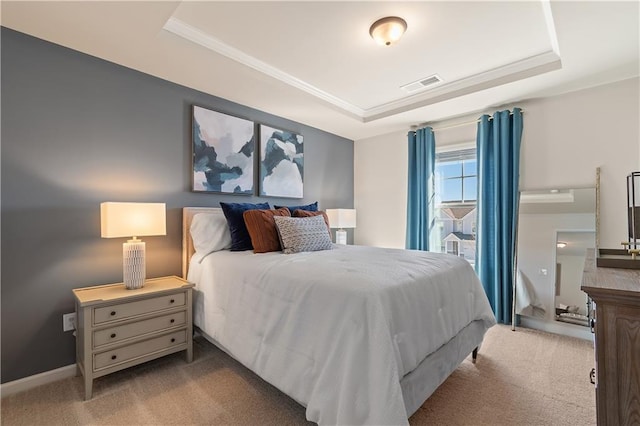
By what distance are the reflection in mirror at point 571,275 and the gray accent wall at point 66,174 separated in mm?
3760

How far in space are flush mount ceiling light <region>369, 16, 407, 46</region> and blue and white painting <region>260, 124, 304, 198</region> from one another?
1.74 meters

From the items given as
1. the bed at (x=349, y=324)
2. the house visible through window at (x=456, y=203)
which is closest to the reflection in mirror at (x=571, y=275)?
the house visible through window at (x=456, y=203)

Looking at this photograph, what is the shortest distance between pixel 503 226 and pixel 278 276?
273 centimetres

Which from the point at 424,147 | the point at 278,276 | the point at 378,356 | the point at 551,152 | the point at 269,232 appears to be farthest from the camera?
the point at 424,147

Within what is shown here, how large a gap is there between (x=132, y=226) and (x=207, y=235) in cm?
63

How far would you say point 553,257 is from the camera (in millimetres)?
2973

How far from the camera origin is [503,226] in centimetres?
323

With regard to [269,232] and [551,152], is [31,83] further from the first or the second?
[551,152]

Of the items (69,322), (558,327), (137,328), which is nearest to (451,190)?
(558,327)

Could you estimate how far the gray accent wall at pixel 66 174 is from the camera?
196cm

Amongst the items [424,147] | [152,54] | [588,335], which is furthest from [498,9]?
[588,335]

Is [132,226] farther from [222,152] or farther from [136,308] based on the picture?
[222,152]

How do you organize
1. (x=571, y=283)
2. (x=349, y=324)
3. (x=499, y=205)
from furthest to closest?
(x=499, y=205), (x=571, y=283), (x=349, y=324)

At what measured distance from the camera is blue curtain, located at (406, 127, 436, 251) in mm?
3900
